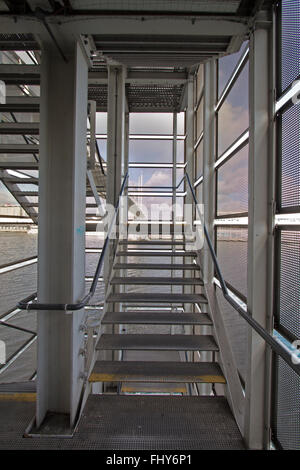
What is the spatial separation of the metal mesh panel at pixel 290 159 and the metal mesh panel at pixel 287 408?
0.95 m

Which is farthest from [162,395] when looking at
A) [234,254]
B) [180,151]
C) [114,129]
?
[180,151]

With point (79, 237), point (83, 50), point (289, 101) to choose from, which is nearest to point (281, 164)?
point (289, 101)

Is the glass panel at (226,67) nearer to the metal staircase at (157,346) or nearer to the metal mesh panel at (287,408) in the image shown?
the metal staircase at (157,346)

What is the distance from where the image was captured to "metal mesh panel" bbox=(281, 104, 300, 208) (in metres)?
1.48

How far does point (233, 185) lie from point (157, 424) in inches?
79.6

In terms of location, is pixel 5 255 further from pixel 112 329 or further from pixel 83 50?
pixel 83 50

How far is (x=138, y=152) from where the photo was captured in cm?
615

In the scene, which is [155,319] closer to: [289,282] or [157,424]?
[157,424]

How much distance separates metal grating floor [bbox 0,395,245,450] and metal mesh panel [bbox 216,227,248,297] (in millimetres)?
933

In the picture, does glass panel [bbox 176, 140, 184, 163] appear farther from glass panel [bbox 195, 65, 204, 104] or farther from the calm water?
the calm water

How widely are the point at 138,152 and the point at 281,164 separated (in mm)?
Answer: 4798

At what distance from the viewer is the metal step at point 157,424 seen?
1710 millimetres

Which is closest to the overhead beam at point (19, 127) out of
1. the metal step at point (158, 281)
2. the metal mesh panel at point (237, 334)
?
the metal step at point (158, 281)

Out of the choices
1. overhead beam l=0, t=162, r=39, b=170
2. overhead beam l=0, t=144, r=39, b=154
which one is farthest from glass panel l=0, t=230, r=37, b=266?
overhead beam l=0, t=144, r=39, b=154
